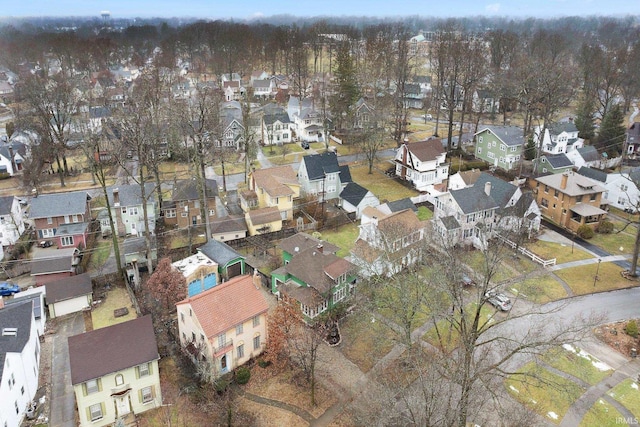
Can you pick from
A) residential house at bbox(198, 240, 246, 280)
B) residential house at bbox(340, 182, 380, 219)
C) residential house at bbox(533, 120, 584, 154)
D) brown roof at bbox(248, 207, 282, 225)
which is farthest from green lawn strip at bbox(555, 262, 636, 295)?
residential house at bbox(533, 120, 584, 154)

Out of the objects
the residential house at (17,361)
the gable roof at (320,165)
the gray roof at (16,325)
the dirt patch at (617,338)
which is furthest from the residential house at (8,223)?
the dirt patch at (617,338)

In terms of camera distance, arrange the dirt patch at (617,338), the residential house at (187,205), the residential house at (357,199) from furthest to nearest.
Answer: the residential house at (357,199), the residential house at (187,205), the dirt patch at (617,338)

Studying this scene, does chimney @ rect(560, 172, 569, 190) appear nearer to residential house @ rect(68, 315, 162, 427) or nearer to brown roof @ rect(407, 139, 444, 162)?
brown roof @ rect(407, 139, 444, 162)

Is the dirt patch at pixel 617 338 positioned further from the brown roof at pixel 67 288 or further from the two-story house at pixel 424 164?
the brown roof at pixel 67 288

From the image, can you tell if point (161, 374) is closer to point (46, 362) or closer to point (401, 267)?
point (46, 362)

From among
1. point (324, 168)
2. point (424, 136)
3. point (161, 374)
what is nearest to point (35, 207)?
point (161, 374)
